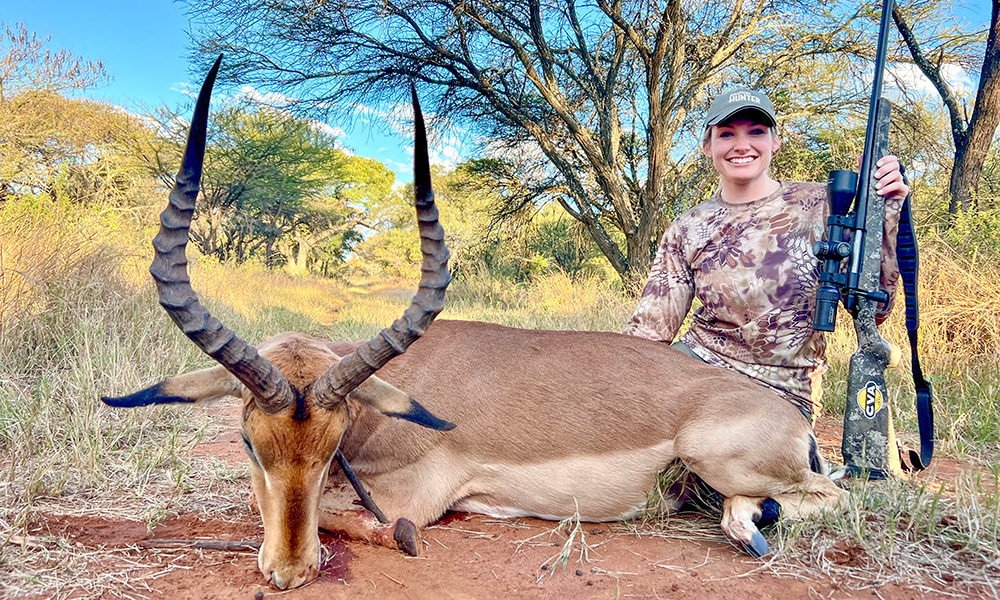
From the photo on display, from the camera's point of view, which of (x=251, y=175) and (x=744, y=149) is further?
(x=251, y=175)

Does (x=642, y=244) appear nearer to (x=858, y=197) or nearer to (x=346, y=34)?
(x=346, y=34)

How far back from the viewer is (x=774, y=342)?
3.55 metres

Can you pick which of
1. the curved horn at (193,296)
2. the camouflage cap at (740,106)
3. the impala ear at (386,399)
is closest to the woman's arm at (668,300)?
the camouflage cap at (740,106)

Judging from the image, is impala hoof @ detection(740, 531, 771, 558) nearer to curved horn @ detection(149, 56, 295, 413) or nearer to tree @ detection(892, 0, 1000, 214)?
curved horn @ detection(149, 56, 295, 413)

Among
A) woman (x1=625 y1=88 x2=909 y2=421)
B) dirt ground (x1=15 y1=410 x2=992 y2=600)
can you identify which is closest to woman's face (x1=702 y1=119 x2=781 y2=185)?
woman (x1=625 y1=88 x2=909 y2=421)

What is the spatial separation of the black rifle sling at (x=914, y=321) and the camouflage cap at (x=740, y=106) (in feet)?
3.06

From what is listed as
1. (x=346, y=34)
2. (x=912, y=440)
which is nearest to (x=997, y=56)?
(x=912, y=440)

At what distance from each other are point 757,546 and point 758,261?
1.64 metres

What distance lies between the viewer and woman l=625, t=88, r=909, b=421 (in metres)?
3.53

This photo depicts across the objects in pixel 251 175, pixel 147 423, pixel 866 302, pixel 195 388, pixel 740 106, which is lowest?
pixel 147 423

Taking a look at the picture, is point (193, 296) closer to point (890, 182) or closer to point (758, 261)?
point (758, 261)

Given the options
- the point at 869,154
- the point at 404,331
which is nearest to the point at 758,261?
the point at 869,154

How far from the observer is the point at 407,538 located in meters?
2.91

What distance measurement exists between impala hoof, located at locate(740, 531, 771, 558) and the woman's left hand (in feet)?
6.69
